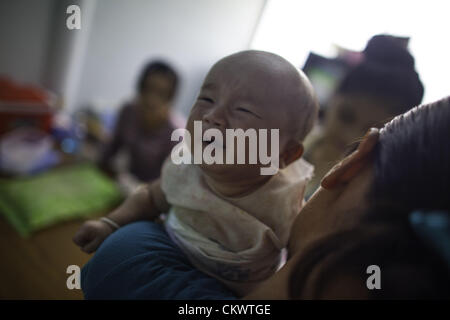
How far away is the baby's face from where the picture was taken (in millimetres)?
418

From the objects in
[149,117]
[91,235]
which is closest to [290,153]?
[91,235]

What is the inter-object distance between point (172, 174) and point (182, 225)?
98 mm

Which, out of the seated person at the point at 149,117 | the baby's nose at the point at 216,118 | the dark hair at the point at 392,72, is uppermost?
the dark hair at the point at 392,72

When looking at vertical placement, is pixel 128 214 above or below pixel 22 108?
above

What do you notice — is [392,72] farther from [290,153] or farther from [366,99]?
[290,153]

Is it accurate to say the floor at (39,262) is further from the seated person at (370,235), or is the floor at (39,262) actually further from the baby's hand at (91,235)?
the seated person at (370,235)

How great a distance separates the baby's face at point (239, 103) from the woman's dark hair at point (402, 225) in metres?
0.15

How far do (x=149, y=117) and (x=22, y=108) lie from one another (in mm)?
771

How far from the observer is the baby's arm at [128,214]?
20.0 inches

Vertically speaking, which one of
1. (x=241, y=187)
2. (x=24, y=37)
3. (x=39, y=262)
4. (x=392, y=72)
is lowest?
(x=39, y=262)

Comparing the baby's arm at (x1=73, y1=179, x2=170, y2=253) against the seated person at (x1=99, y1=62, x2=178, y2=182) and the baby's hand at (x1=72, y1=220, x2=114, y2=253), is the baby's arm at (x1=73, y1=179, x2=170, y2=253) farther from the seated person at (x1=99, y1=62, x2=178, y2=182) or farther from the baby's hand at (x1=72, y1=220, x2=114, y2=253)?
the seated person at (x1=99, y1=62, x2=178, y2=182)

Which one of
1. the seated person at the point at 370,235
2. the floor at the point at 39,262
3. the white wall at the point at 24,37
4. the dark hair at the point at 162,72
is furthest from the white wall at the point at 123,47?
the seated person at the point at 370,235

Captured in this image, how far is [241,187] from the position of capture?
51cm
